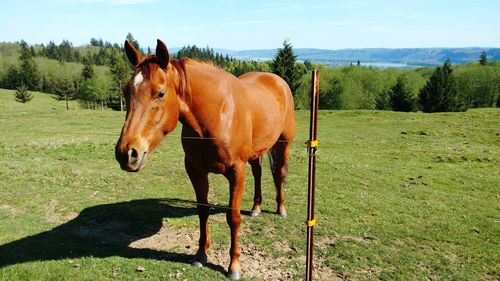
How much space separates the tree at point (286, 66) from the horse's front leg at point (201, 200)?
1667 inches

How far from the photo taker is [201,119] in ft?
15.6

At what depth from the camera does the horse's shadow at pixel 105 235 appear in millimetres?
5941

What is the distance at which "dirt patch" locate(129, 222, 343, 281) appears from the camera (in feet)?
19.1

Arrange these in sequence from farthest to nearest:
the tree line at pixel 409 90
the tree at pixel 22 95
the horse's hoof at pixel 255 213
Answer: the tree at pixel 22 95 → the tree line at pixel 409 90 → the horse's hoof at pixel 255 213

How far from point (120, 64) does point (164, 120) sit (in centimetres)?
7217

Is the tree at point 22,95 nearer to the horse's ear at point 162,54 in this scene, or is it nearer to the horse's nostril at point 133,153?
the horse's ear at point 162,54

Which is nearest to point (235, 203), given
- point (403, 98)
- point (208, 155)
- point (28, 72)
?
point (208, 155)

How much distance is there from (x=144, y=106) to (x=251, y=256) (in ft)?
11.7

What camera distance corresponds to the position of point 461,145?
17.5m

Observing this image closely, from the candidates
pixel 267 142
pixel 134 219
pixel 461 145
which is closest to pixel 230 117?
pixel 267 142

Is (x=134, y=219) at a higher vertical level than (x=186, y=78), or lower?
lower

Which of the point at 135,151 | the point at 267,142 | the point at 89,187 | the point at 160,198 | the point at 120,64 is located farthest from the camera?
the point at 120,64

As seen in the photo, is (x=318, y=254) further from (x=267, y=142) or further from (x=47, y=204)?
(x=47, y=204)

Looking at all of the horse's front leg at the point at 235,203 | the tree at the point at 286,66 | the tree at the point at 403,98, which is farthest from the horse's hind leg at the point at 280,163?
the tree at the point at 403,98
